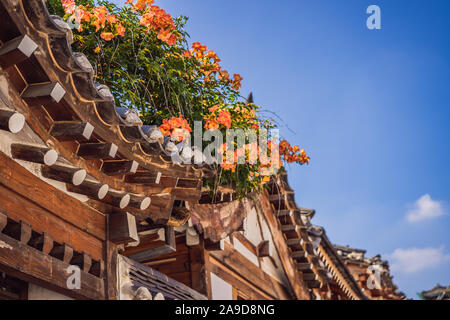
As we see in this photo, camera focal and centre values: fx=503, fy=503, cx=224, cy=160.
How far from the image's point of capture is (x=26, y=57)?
3.02 m

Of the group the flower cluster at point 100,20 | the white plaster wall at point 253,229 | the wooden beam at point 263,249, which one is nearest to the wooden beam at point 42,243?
the flower cluster at point 100,20

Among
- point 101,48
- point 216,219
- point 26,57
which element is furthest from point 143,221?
point 26,57

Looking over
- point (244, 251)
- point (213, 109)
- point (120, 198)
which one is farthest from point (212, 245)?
point (120, 198)

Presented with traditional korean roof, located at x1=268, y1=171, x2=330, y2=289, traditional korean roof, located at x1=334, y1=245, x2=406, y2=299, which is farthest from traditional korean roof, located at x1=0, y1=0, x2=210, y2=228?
traditional korean roof, located at x1=334, y1=245, x2=406, y2=299

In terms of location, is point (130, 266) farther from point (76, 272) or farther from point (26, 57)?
point (26, 57)

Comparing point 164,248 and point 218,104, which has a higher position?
point 218,104

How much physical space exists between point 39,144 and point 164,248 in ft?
8.12

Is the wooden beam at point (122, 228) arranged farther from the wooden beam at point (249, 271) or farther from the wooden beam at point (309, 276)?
the wooden beam at point (309, 276)

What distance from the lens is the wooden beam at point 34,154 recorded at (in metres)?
3.63

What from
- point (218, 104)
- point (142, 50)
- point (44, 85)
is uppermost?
point (142, 50)

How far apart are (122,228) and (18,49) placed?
2421mm

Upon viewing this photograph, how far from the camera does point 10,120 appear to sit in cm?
309

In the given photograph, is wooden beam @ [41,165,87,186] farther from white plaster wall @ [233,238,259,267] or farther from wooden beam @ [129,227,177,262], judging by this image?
white plaster wall @ [233,238,259,267]

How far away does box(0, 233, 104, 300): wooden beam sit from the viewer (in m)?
3.53
